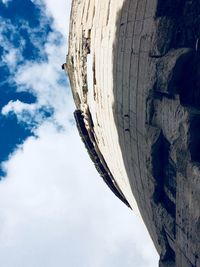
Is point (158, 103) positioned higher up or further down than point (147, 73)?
further down

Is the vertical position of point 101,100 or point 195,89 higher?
point 101,100

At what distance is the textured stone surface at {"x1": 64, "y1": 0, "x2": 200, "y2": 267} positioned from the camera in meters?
8.61

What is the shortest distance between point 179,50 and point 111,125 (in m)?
5.61

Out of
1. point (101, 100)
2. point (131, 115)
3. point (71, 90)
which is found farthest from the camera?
point (71, 90)

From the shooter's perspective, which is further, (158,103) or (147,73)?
(147,73)

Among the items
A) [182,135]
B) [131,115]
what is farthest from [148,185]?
[182,135]

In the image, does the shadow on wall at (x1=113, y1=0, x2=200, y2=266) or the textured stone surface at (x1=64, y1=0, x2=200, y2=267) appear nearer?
the textured stone surface at (x1=64, y1=0, x2=200, y2=267)

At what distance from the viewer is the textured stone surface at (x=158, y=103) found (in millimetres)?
8609

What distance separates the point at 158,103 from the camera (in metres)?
9.54

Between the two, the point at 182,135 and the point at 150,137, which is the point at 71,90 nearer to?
the point at 150,137

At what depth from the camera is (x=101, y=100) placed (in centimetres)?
1455

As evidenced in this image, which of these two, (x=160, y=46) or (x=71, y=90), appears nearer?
(x=160, y=46)

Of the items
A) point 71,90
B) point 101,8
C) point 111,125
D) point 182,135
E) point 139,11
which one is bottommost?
point 182,135

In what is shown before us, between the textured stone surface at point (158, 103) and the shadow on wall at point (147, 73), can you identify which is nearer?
the textured stone surface at point (158, 103)
